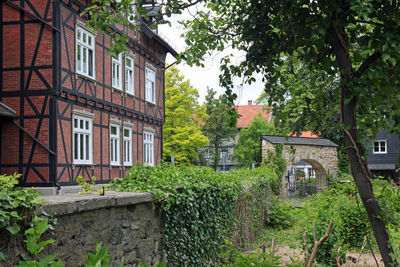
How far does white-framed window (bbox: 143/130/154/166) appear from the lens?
63.4 ft

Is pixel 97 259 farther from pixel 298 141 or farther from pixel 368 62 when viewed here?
pixel 298 141

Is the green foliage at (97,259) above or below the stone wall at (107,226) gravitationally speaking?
above

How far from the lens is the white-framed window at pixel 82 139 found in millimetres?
13539

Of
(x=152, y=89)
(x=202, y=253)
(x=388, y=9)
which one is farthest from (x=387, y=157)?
(x=388, y=9)

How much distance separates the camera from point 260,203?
1305 cm

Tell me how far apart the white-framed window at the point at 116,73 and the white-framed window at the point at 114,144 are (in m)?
1.51

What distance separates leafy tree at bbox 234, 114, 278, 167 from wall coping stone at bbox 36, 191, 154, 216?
38541 millimetres

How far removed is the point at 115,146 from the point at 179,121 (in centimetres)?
1371

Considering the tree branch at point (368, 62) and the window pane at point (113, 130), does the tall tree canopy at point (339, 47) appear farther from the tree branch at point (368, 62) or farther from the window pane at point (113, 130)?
the window pane at point (113, 130)

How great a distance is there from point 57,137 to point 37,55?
2.43m

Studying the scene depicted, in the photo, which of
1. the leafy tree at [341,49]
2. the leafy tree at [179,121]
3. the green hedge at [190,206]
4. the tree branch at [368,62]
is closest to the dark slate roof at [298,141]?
the leafy tree at [179,121]

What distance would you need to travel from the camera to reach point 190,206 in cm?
592

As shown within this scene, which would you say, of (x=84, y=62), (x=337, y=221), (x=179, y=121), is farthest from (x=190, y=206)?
(x=179, y=121)

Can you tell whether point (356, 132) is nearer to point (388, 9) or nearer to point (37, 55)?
point (388, 9)
